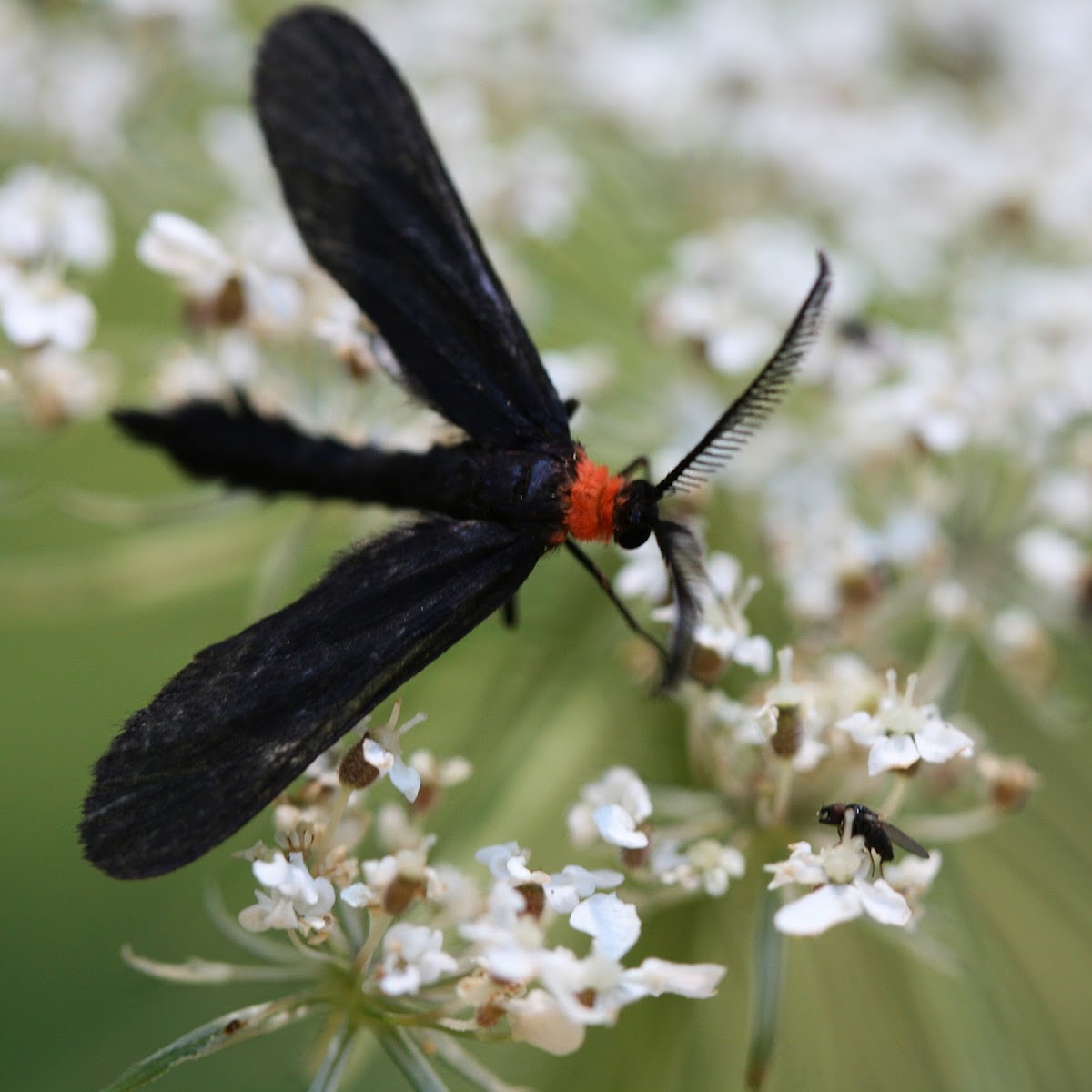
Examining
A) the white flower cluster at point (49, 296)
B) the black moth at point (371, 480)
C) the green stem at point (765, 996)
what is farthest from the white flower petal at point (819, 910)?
the white flower cluster at point (49, 296)

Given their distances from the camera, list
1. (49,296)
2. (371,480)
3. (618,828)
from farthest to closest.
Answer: (49,296), (371,480), (618,828)

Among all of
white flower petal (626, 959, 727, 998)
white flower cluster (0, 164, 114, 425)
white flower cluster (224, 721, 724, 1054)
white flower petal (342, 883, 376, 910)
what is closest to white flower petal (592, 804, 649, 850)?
white flower cluster (224, 721, 724, 1054)

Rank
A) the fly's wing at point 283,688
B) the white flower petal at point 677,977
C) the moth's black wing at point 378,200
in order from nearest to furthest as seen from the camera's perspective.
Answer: the fly's wing at point 283,688, the white flower petal at point 677,977, the moth's black wing at point 378,200

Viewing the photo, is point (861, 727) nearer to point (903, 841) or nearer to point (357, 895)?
point (903, 841)

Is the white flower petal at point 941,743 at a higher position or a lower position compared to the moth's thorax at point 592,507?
lower

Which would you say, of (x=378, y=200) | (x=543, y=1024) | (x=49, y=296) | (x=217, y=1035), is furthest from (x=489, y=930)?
(x=49, y=296)

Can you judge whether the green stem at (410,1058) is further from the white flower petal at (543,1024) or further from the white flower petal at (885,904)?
the white flower petal at (885,904)
